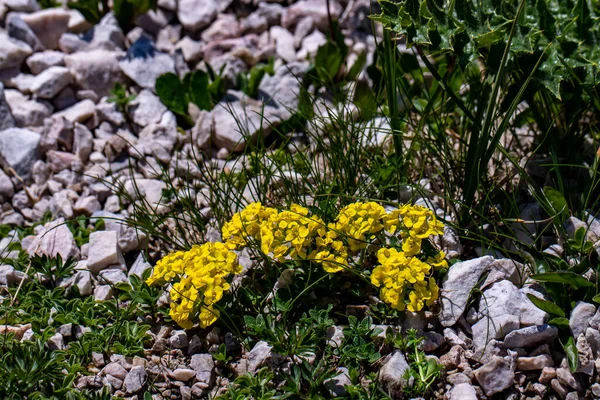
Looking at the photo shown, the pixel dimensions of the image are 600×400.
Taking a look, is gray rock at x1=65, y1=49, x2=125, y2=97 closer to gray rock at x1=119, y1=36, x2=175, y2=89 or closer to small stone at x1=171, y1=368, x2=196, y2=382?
gray rock at x1=119, y1=36, x2=175, y2=89

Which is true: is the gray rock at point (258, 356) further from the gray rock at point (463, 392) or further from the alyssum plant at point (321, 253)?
the gray rock at point (463, 392)

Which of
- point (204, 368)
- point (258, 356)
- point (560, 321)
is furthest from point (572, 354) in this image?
point (204, 368)

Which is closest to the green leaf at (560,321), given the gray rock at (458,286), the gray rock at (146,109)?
the gray rock at (458,286)

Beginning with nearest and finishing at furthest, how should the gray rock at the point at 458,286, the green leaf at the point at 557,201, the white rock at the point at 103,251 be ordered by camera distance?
the gray rock at the point at 458,286 < the green leaf at the point at 557,201 < the white rock at the point at 103,251

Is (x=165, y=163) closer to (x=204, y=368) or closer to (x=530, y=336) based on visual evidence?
(x=204, y=368)

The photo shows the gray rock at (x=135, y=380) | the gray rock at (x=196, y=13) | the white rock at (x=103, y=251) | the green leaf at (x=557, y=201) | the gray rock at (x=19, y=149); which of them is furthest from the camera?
the gray rock at (x=196, y=13)

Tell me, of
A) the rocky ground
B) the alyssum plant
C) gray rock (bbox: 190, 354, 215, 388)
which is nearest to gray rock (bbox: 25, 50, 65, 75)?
the rocky ground
